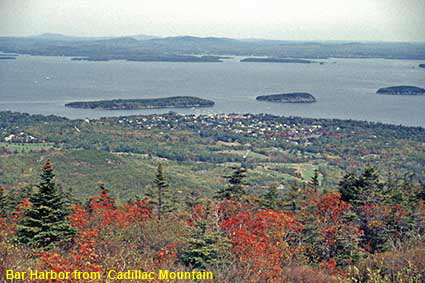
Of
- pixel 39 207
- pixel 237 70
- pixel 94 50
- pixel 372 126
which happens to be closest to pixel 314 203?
pixel 39 207

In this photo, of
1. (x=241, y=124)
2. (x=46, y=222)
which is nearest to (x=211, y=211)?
(x=46, y=222)

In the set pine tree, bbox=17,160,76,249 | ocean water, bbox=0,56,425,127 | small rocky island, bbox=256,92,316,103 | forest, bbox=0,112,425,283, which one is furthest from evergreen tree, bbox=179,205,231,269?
small rocky island, bbox=256,92,316,103

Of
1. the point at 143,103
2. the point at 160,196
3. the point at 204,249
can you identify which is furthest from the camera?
the point at 143,103

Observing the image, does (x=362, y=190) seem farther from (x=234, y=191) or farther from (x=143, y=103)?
(x=143, y=103)

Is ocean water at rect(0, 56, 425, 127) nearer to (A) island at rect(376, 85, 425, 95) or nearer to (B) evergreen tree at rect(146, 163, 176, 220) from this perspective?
(A) island at rect(376, 85, 425, 95)

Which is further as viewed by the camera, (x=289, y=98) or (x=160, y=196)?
(x=289, y=98)

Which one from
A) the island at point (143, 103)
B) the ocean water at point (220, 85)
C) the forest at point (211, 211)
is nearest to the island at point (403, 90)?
the ocean water at point (220, 85)
